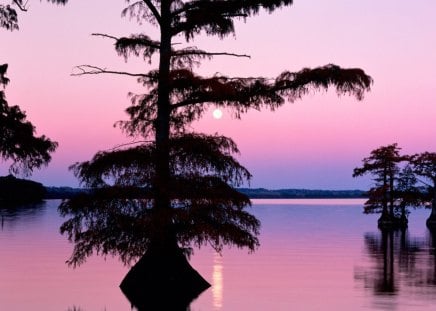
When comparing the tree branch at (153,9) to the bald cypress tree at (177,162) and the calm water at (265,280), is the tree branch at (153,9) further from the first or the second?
the calm water at (265,280)

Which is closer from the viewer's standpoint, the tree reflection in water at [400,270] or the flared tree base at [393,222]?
the tree reflection in water at [400,270]

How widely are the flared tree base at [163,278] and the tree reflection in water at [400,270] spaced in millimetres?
6378

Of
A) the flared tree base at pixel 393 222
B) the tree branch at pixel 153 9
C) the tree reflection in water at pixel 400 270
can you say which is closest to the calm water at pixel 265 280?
the tree reflection in water at pixel 400 270

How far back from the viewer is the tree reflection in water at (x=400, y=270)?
1162 inches

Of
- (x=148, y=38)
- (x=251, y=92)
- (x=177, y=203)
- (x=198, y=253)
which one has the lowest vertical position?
(x=198, y=253)

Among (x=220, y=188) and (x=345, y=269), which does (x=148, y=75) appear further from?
(x=345, y=269)

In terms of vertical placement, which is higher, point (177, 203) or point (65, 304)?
point (177, 203)

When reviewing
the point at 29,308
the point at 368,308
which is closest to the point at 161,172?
the point at 29,308

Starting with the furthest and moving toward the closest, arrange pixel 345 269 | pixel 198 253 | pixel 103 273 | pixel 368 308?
pixel 198 253, pixel 345 269, pixel 103 273, pixel 368 308

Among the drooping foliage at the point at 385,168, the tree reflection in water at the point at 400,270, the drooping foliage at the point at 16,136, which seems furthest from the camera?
the drooping foliage at the point at 385,168

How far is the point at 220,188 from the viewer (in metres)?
27.2

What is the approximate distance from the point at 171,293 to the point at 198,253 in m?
25.5

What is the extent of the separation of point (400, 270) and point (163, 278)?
47.4ft

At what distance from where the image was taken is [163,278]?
27.8m
